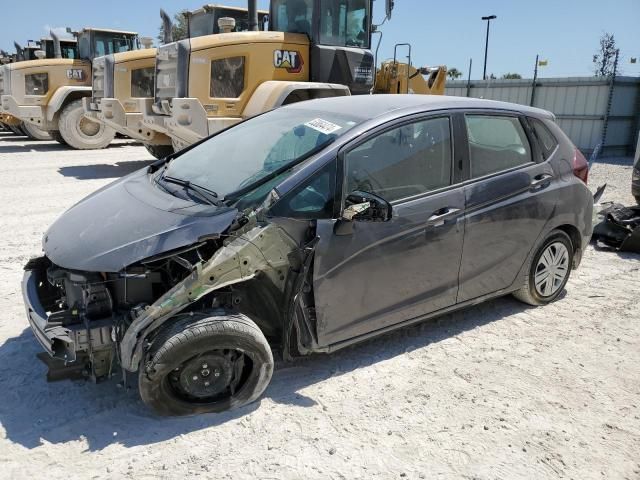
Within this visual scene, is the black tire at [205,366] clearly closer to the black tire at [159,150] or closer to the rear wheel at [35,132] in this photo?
the black tire at [159,150]

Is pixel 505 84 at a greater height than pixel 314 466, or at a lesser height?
greater

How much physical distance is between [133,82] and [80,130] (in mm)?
3774

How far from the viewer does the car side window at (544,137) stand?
13.6 ft

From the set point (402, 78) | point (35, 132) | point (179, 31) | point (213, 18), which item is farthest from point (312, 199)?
point (179, 31)

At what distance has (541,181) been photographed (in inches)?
158

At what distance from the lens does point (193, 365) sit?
282cm

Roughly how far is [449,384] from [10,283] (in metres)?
3.80

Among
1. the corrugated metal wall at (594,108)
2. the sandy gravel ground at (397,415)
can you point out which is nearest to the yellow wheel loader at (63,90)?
the sandy gravel ground at (397,415)

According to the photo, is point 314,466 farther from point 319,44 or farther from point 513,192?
point 319,44

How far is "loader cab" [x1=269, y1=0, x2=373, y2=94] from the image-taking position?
31.1 ft

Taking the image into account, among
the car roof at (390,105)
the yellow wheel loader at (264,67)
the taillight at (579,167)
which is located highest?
the yellow wheel loader at (264,67)

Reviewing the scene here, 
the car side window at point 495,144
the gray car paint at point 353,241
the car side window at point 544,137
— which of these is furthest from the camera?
the car side window at point 544,137

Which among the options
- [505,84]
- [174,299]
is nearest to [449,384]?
[174,299]

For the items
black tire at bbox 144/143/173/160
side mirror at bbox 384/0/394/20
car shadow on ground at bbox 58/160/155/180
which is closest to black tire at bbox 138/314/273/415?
side mirror at bbox 384/0/394/20
